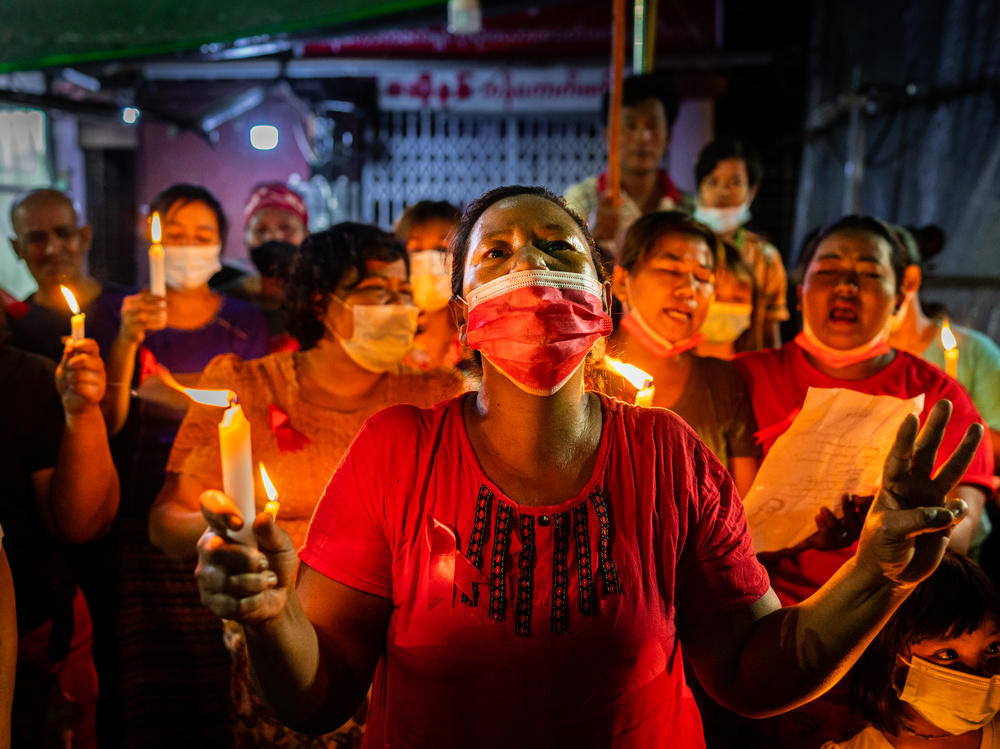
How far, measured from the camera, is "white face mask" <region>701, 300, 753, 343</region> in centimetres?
421

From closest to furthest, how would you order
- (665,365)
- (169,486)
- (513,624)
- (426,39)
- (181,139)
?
(513,624) → (169,486) → (665,365) → (426,39) → (181,139)

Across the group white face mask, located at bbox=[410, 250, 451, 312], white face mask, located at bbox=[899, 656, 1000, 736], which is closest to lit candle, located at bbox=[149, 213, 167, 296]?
white face mask, located at bbox=[410, 250, 451, 312]

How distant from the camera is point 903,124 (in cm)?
821

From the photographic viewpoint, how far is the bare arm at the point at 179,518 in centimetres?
→ 294

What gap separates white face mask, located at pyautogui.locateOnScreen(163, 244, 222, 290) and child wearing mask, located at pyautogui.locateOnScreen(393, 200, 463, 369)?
108 cm

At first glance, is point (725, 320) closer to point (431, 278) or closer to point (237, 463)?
point (431, 278)

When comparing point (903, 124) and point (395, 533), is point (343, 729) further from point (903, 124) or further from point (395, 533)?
point (903, 124)

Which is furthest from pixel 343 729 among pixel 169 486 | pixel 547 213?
pixel 547 213

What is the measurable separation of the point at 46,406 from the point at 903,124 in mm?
8057

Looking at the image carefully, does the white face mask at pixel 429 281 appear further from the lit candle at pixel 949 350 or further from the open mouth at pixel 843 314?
the lit candle at pixel 949 350

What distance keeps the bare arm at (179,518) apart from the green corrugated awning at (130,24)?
172cm

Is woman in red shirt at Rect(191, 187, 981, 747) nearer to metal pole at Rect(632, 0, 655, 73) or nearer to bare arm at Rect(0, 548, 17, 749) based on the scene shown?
bare arm at Rect(0, 548, 17, 749)

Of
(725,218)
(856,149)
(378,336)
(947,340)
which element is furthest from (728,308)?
(856,149)

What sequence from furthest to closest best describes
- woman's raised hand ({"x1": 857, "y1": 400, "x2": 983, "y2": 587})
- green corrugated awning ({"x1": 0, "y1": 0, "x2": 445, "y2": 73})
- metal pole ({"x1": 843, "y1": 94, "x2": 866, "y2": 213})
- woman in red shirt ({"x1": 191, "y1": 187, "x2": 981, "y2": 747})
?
1. metal pole ({"x1": 843, "y1": 94, "x2": 866, "y2": 213})
2. green corrugated awning ({"x1": 0, "y1": 0, "x2": 445, "y2": 73})
3. woman in red shirt ({"x1": 191, "y1": 187, "x2": 981, "y2": 747})
4. woman's raised hand ({"x1": 857, "y1": 400, "x2": 983, "y2": 587})
